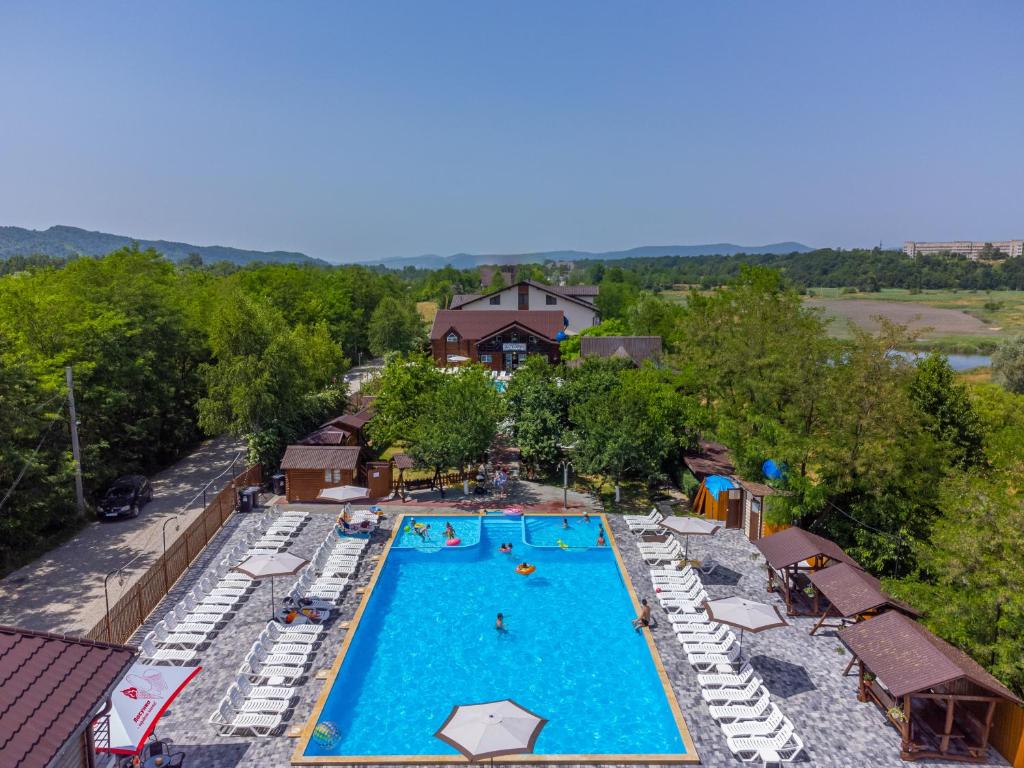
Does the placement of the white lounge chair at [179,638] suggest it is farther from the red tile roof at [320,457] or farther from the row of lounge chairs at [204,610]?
the red tile roof at [320,457]

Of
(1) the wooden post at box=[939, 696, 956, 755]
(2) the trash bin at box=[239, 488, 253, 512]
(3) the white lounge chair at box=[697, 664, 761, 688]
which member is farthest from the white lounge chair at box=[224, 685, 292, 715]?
(1) the wooden post at box=[939, 696, 956, 755]

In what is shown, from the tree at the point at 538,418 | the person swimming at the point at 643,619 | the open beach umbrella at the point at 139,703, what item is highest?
the tree at the point at 538,418

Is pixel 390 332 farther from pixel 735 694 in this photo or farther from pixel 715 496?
pixel 735 694

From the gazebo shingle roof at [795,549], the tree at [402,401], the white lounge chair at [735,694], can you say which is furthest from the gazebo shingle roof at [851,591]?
the tree at [402,401]

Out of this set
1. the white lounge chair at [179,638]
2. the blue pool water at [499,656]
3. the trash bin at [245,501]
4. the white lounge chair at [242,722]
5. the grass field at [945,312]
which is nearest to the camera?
the white lounge chair at [242,722]

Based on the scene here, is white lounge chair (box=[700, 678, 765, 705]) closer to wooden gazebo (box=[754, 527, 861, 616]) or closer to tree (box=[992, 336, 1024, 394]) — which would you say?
wooden gazebo (box=[754, 527, 861, 616])

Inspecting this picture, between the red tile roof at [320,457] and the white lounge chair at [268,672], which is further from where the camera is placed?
the red tile roof at [320,457]
